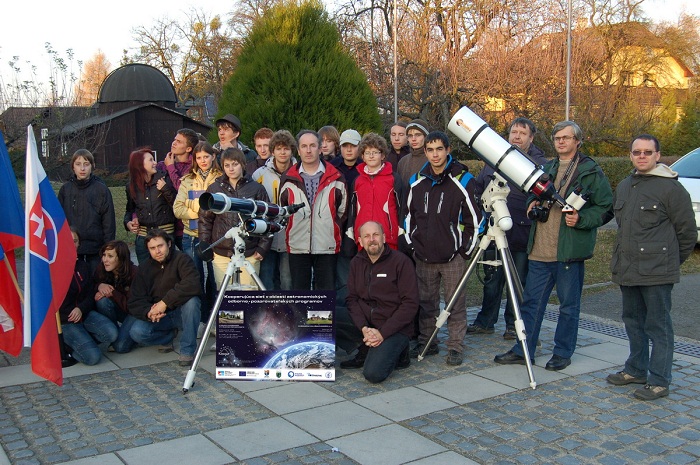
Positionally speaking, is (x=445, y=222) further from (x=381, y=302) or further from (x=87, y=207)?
(x=87, y=207)

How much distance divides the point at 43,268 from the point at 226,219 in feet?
5.55

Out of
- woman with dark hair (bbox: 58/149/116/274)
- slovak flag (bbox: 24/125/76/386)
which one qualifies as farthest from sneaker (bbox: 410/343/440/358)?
woman with dark hair (bbox: 58/149/116/274)

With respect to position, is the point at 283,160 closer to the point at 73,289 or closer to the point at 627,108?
the point at 73,289

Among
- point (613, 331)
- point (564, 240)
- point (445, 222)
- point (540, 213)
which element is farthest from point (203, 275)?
point (613, 331)

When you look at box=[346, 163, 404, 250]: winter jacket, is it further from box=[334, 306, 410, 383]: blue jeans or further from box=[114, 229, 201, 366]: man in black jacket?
box=[114, 229, 201, 366]: man in black jacket

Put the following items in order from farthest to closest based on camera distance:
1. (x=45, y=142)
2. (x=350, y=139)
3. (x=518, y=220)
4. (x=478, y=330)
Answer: (x=45, y=142) → (x=478, y=330) → (x=350, y=139) → (x=518, y=220)

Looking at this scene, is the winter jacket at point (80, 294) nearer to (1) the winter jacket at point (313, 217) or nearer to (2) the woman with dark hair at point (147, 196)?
(2) the woman with dark hair at point (147, 196)

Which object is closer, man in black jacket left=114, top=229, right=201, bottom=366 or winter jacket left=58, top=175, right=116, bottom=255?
man in black jacket left=114, top=229, right=201, bottom=366

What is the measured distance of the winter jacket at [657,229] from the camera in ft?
16.4

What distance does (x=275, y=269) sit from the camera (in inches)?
278

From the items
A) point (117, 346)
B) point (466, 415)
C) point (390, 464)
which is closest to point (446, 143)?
point (466, 415)

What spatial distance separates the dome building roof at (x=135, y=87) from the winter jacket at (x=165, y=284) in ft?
105

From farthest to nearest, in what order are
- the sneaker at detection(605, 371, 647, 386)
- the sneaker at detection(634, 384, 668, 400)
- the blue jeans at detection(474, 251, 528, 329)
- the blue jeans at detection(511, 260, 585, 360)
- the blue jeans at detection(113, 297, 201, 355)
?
the blue jeans at detection(474, 251, 528, 329), the blue jeans at detection(113, 297, 201, 355), the blue jeans at detection(511, 260, 585, 360), the sneaker at detection(605, 371, 647, 386), the sneaker at detection(634, 384, 668, 400)

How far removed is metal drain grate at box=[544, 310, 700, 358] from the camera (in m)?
6.50
